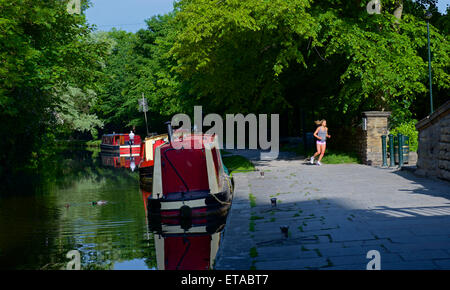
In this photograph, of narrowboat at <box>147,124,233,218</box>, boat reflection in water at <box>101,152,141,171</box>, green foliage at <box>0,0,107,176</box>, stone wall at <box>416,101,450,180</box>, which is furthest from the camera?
boat reflection in water at <box>101,152,141,171</box>

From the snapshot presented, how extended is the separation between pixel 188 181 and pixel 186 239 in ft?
11.4

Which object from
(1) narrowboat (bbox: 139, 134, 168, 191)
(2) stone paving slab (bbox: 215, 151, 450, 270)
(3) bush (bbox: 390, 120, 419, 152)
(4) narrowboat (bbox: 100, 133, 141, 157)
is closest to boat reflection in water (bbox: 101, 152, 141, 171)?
(4) narrowboat (bbox: 100, 133, 141, 157)

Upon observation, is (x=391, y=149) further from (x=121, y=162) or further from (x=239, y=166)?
(x=121, y=162)

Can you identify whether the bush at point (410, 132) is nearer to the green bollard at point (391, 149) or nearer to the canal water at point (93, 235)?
the green bollard at point (391, 149)

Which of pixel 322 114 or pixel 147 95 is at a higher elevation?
pixel 147 95

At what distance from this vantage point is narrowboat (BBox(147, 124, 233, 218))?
13281mm

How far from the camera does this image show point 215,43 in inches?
801

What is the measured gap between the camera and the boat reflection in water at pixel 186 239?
905 cm

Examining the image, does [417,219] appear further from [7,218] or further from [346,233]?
[7,218]

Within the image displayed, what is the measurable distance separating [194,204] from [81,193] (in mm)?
8229

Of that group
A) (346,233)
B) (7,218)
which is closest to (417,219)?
(346,233)

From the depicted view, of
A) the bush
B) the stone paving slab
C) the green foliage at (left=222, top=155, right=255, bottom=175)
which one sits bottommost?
the stone paving slab

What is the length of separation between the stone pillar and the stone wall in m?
4.14

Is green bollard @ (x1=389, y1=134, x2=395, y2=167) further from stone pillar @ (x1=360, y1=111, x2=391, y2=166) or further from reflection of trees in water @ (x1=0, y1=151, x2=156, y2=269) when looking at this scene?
reflection of trees in water @ (x1=0, y1=151, x2=156, y2=269)
